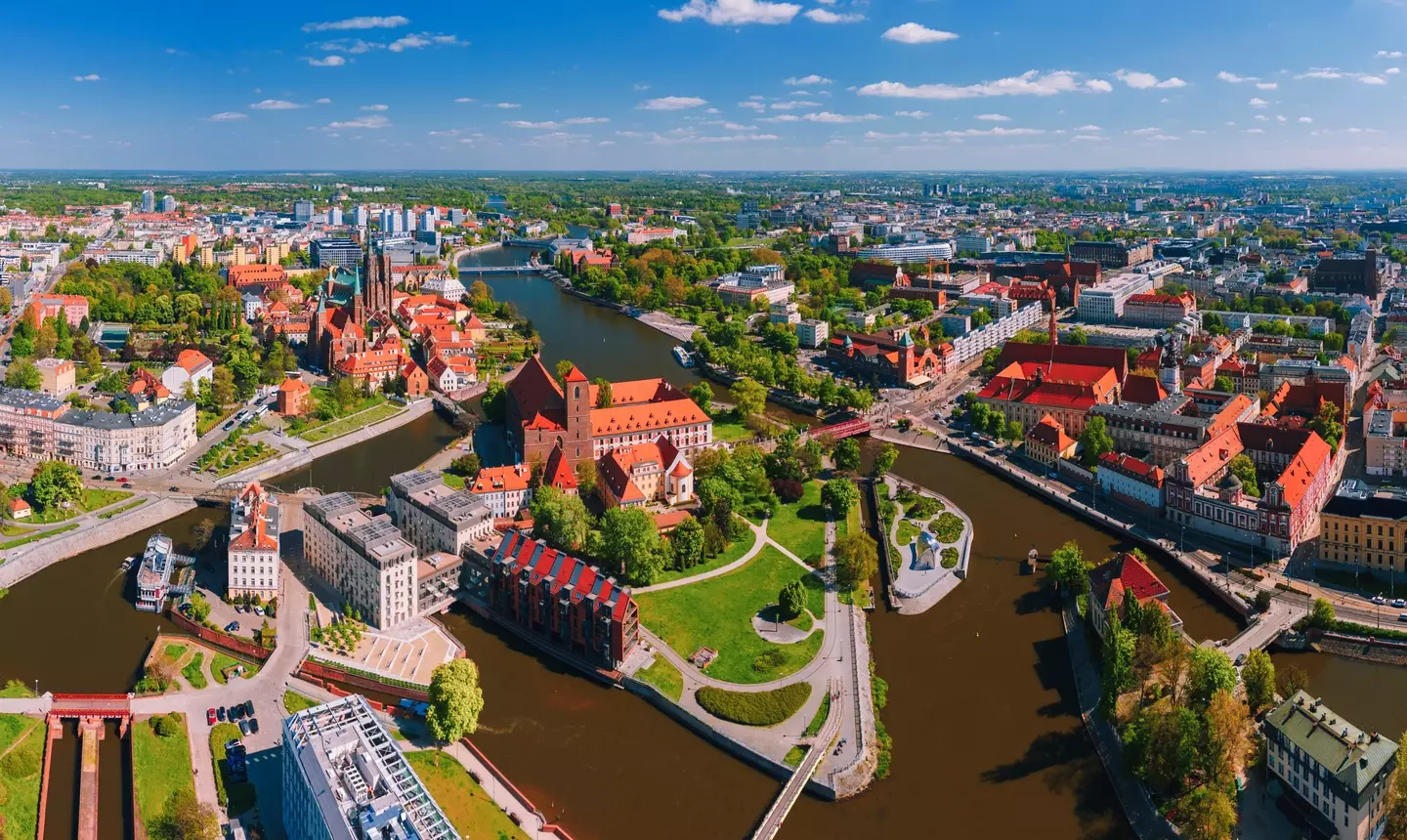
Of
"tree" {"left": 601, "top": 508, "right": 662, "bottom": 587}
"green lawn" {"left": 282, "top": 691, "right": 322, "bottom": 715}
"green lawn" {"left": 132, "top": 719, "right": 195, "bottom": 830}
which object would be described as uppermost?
"tree" {"left": 601, "top": 508, "right": 662, "bottom": 587}

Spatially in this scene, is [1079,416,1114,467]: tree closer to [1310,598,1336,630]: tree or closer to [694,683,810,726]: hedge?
[1310,598,1336,630]: tree

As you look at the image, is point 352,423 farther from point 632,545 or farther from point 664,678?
point 664,678

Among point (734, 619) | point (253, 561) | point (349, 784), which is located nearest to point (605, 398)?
point (253, 561)

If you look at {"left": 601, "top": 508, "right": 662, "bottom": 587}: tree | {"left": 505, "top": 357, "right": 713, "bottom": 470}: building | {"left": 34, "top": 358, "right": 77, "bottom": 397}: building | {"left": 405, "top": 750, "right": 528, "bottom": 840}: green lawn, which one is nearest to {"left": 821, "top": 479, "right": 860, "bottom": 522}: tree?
{"left": 601, "top": 508, "right": 662, "bottom": 587}: tree

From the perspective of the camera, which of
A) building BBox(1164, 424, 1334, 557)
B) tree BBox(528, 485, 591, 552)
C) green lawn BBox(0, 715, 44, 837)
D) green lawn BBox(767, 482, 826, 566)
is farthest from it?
green lawn BBox(767, 482, 826, 566)

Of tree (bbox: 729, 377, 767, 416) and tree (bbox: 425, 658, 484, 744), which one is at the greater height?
tree (bbox: 729, 377, 767, 416)

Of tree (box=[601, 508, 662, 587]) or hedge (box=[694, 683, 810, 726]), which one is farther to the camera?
tree (box=[601, 508, 662, 587])

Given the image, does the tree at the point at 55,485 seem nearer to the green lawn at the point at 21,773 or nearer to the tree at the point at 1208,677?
the green lawn at the point at 21,773
